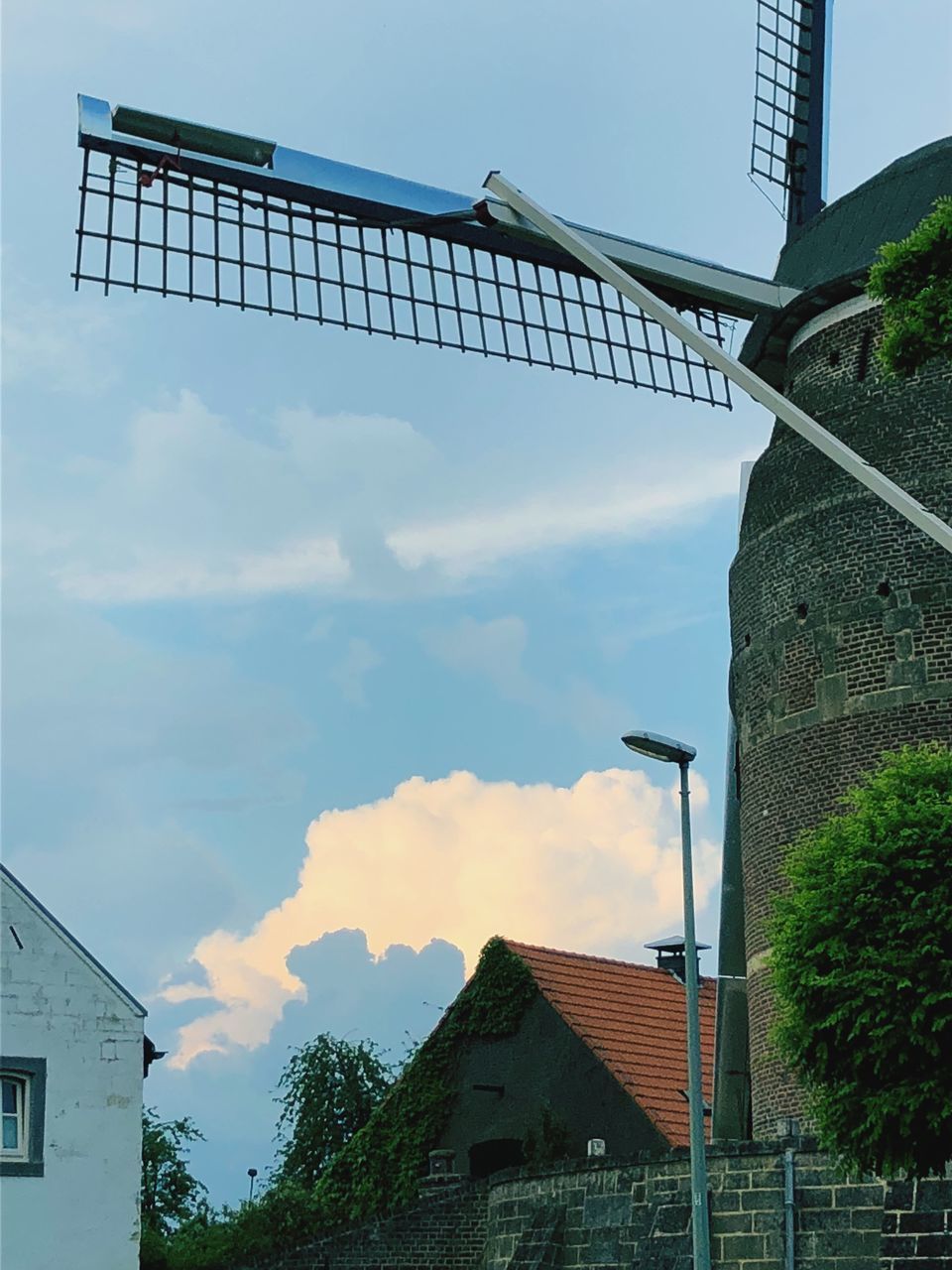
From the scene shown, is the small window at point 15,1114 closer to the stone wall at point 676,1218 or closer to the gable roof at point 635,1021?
the stone wall at point 676,1218

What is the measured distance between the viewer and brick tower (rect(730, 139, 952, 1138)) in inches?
1107

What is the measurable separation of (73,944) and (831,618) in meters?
10.6

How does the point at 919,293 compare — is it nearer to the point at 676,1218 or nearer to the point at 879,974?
the point at 879,974

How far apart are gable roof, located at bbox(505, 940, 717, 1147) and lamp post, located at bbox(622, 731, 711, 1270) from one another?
8495mm

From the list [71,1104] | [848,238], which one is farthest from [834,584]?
[71,1104]

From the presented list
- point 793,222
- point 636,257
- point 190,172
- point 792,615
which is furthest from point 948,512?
point 190,172

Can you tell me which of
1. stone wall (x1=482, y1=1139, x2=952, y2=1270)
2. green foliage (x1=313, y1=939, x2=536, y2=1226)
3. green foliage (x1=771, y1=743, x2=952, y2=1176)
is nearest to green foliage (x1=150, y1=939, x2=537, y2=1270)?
green foliage (x1=313, y1=939, x2=536, y2=1226)

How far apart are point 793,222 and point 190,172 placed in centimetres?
996

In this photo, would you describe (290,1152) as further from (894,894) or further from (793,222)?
(894,894)

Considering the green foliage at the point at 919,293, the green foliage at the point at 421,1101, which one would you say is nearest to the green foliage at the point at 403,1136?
the green foliage at the point at 421,1101

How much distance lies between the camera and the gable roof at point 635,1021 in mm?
32344

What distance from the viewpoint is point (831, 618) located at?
94.5 feet

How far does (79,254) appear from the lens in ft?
98.7

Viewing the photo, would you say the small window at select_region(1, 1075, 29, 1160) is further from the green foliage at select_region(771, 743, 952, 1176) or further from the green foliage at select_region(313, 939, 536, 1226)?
the green foliage at select_region(771, 743, 952, 1176)
